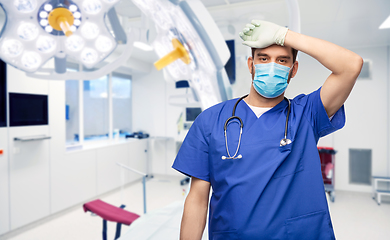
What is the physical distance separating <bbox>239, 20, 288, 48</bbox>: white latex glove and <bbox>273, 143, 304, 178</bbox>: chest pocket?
0.35 meters

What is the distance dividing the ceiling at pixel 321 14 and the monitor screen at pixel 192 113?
6.09ft

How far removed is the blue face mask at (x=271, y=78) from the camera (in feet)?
2.79

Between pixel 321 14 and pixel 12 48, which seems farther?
pixel 321 14

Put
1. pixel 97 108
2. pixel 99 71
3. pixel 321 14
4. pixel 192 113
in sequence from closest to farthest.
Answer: pixel 99 71 < pixel 321 14 < pixel 192 113 < pixel 97 108

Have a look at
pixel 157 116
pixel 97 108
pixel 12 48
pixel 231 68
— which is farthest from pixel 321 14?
pixel 97 108

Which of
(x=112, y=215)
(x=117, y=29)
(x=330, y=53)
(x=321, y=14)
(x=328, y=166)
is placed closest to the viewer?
(x=330, y=53)

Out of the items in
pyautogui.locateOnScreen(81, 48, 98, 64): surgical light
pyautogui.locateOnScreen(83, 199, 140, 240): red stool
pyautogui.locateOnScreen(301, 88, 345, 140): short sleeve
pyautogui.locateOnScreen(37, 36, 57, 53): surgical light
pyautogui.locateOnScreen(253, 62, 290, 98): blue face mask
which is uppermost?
pyautogui.locateOnScreen(37, 36, 57, 53): surgical light

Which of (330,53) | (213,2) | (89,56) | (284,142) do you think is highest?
(213,2)

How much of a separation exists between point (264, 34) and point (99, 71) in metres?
0.91

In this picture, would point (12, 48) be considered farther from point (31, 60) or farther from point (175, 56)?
point (175, 56)

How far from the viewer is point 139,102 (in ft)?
17.5

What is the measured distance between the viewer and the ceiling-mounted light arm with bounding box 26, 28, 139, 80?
4.24 ft

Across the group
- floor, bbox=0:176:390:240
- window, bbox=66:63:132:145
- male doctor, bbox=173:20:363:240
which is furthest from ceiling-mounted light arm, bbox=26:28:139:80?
window, bbox=66:63:132:145

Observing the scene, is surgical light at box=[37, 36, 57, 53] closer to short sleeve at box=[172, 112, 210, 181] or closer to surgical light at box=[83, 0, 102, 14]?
surgical light at box=[83, 0, 102, 14]
